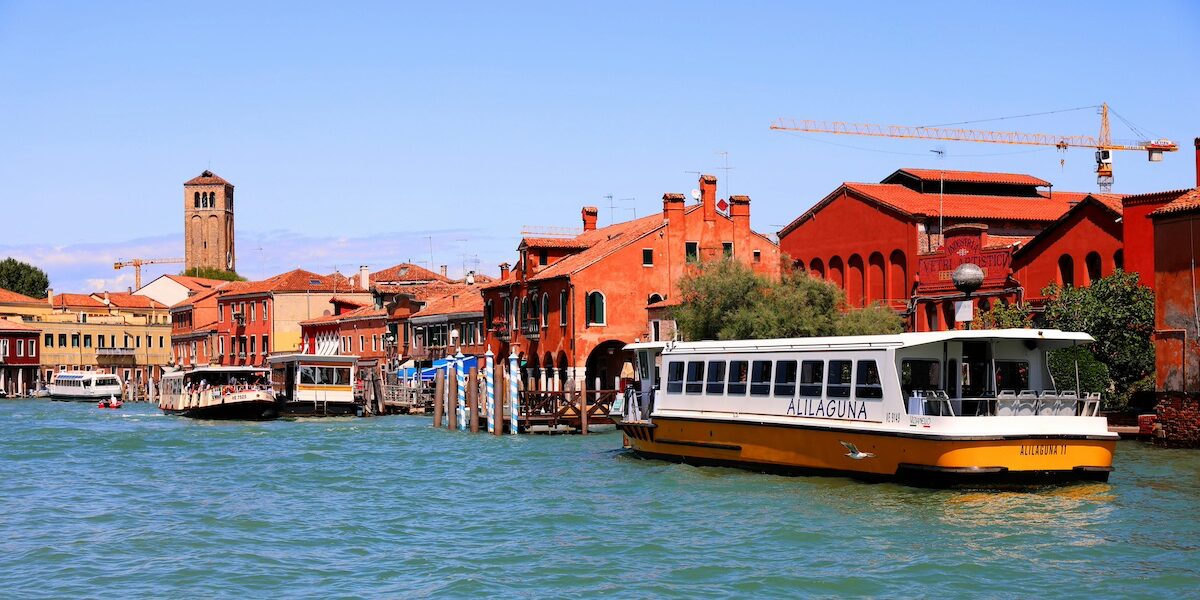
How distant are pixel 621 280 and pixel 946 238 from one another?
44.2 ft

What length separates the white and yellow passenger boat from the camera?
68.6 feet

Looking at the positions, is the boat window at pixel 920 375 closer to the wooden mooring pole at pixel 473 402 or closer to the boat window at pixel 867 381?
the boat window at pixel 867 381

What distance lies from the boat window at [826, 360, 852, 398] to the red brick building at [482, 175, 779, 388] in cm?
2524

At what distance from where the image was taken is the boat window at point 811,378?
942 inches

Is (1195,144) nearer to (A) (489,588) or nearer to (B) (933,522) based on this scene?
(B) (933,522)

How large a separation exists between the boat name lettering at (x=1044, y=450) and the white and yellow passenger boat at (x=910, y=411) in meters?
0.02

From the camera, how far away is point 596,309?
50125 millimetres

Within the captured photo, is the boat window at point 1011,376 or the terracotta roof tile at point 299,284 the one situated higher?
the terracotta roof tile at point 299,284

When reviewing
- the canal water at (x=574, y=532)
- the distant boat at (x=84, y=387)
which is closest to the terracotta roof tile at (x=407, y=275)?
the distant boat at (x=84, y=387)

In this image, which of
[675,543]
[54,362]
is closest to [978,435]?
[675,543]

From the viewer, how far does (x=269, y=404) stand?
48.2 meters

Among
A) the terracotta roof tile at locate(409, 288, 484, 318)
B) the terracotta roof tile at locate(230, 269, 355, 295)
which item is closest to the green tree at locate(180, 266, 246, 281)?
the terracotta roof tile at locate(230, 269, 355, 295)

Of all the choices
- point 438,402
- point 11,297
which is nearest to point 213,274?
point 11,297

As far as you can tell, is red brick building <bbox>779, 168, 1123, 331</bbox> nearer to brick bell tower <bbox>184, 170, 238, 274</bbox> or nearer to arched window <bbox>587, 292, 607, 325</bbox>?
arched window <bbox>587, 292, 607, 325</bbox>
